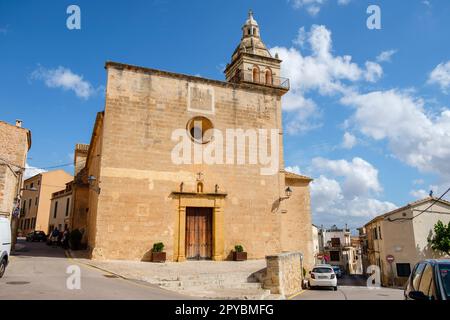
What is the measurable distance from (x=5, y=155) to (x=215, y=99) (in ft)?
43.6

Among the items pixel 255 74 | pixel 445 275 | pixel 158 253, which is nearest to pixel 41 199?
pixel 255 74

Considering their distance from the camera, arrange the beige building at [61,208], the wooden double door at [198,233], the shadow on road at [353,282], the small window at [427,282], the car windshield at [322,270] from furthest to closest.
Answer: the beige building at [61,208] < the shadow on road at [353,282] < the car windshield at [322,270] < the wooden double door at [198,233] < the small window at [427,282]

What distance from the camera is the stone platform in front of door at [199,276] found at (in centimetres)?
1080

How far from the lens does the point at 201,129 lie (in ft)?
56.9

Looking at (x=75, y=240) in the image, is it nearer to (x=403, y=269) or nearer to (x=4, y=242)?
(x=4, y=242)

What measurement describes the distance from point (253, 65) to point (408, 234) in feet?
57.4

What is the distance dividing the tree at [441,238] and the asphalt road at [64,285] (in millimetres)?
22515

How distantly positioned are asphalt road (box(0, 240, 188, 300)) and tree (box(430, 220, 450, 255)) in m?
22.5

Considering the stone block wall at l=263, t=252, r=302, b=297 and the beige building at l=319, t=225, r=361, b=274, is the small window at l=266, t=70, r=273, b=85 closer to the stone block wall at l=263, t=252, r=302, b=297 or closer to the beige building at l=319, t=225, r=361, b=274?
the stone block wall at l=263, t=252, r=302, b=297

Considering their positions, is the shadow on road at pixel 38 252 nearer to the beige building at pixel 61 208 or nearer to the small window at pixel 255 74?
the beige building at pixel 61 208

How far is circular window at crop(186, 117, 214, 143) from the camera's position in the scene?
16.9 meters

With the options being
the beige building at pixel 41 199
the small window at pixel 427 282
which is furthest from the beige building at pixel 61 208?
the small window at pixel 427 282
